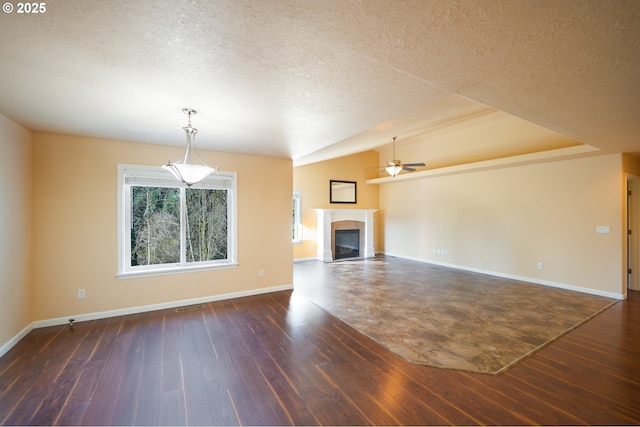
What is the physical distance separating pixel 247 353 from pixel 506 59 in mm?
3247

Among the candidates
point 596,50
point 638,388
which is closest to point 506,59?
point 596,50

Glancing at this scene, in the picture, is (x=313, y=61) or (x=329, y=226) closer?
(x=313, y=61)

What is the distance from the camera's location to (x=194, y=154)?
400 centimetres

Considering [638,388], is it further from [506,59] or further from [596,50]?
[506,59]

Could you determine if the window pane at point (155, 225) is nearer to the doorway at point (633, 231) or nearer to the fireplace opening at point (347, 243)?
the fireplace opening at point (347, 243)

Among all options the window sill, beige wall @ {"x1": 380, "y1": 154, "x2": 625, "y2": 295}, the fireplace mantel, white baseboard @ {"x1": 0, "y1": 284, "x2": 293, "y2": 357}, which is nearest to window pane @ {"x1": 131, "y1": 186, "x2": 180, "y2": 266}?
the window sill

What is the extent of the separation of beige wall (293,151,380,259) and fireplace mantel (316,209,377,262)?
226mm

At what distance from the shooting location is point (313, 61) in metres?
1.69

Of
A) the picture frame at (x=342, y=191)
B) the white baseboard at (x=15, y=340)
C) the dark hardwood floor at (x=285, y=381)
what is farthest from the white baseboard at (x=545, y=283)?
the white baseboard at (x=15, y=340)

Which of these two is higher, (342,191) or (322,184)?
(322,184)

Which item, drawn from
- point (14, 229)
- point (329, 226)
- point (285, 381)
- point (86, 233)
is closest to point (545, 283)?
point (329, 226)

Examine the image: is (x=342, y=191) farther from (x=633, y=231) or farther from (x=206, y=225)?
(x=633, y=231)

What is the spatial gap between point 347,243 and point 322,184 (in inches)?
84.3

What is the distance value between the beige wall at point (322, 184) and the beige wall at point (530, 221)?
1.65 metres
